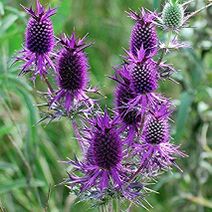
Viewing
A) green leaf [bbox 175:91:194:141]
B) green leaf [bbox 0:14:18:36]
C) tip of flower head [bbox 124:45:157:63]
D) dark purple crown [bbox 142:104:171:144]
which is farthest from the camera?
green leaf [bbox 175:91:194:141]

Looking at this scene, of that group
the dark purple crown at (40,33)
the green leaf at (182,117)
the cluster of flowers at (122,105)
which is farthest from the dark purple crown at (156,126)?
the green leaf at (182,117)

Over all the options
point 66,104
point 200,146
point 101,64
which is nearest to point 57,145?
point 101,64

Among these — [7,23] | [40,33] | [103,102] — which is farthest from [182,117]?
[40,33]

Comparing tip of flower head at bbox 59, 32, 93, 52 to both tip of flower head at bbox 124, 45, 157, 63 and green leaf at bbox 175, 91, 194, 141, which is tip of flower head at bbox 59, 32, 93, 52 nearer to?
tip of flower head at bbox 124, 45, 157, 63

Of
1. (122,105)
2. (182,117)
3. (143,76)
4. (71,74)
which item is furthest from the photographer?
(182,117)

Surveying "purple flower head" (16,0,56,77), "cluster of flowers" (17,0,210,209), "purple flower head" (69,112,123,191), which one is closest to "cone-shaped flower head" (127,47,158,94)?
"cluster of flowers" (17,0,210,209)

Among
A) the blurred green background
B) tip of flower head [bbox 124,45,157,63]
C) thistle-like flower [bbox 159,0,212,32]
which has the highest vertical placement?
thistle-like flower [bbox 159,0,212,32]

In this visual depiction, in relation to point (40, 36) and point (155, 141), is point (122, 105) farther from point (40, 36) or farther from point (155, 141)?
point (40, 36)
